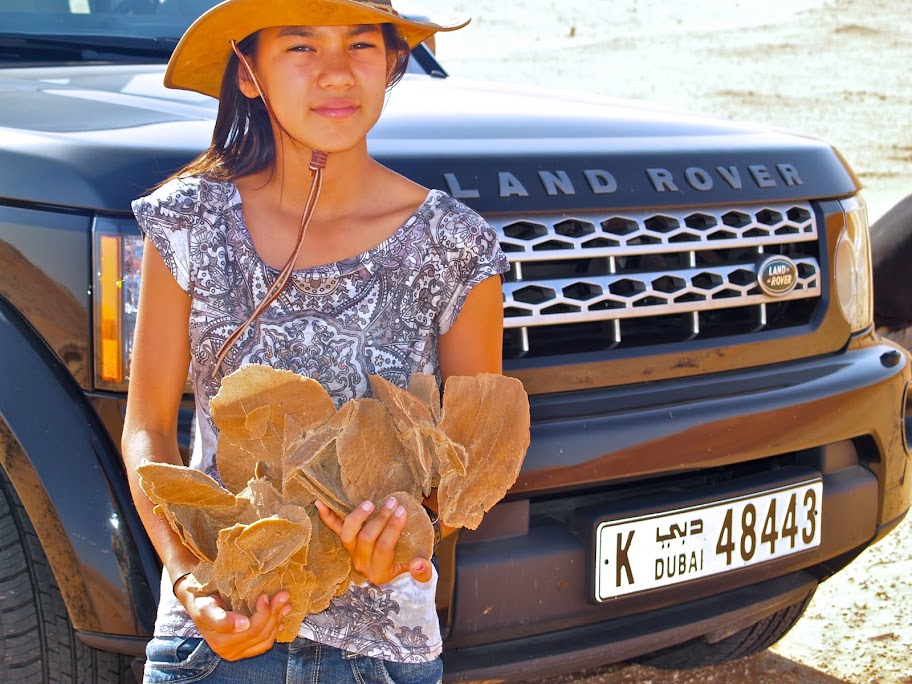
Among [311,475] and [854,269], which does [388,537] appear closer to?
[311,475]

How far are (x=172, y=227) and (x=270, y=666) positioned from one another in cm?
64

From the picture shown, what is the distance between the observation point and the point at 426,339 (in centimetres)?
173

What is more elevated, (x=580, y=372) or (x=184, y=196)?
(x=184, y=196)

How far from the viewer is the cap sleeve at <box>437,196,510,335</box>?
5.58 ft

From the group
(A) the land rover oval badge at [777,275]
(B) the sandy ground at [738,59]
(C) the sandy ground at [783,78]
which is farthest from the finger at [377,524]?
(B) the sandy ground at [738,59]

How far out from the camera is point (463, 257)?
1699mm

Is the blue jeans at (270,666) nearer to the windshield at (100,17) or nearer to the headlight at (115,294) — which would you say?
the headlight at (115,294)

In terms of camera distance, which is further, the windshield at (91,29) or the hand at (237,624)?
the windshield at (91,29)

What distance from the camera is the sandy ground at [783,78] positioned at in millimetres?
3238

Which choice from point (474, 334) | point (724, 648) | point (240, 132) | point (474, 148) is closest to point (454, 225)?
point (474, 334)

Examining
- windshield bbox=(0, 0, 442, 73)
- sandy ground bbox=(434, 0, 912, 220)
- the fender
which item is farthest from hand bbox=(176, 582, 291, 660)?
sandy ground bbox=(434, 0, 912, 220)

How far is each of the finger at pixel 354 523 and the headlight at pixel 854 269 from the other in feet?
5.26

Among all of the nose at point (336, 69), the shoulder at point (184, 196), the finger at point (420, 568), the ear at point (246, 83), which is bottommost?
the finger at point (420, 568)

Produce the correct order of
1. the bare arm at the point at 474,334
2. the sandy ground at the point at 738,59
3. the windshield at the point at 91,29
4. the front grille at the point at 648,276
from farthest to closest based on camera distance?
the sandy ground at the point at 738,59
the windshield at the point at 91,29
the front grille at the point at 648,276
the bare arm at the point at 474,334
